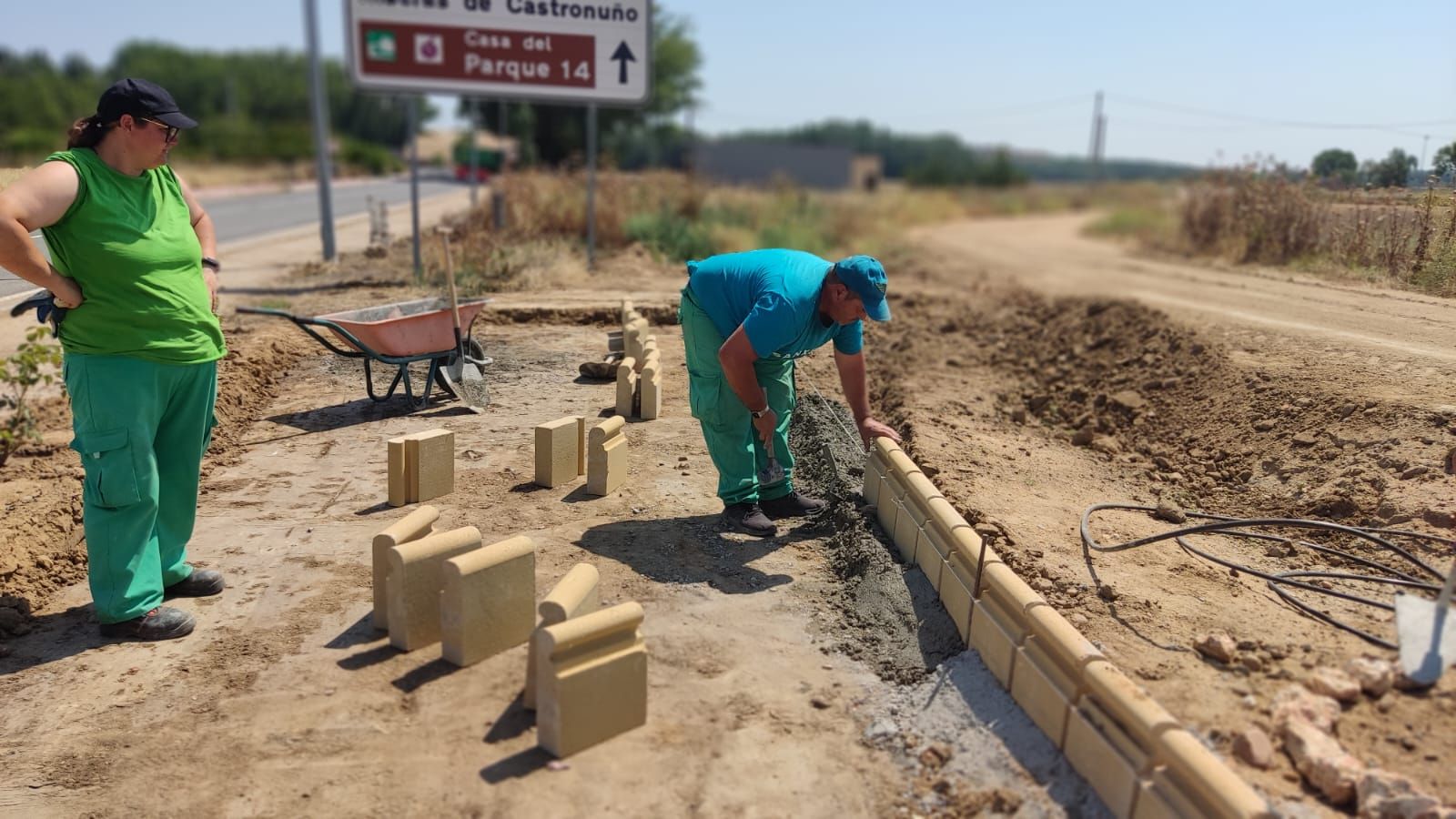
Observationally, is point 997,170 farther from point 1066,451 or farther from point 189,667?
point 189,667

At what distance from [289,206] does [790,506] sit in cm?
2432

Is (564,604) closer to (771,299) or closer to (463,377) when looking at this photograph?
(771,299)

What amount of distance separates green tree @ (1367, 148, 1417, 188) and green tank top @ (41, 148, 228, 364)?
5.01 meters

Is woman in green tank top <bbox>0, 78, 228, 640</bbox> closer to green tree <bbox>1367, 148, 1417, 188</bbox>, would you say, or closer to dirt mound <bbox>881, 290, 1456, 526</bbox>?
dirt mound <bbox>881, 290, 1456, 526</bbox>

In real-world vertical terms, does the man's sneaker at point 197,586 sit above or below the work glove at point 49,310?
below

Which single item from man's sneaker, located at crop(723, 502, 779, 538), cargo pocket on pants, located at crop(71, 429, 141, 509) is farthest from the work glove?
man's sneaker, located at crop(723, 502, 779, 538)

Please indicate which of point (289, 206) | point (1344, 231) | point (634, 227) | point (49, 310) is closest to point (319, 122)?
point (634, 227)

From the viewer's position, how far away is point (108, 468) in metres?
3.38

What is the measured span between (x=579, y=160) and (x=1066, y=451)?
1195cm

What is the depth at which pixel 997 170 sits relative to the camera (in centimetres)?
5725

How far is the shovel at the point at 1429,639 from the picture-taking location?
2.78 meters

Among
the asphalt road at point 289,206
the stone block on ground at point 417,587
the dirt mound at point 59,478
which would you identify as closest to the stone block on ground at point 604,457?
the stone block on ground at point 417,587

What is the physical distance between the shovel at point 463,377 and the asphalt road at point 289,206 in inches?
443

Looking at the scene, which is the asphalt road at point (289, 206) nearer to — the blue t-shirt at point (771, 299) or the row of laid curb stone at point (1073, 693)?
the blue t-shirt at point (771, 299)
